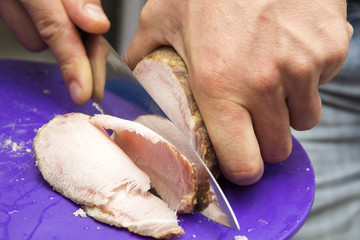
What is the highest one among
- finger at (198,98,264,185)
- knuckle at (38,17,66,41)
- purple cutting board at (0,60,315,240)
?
knuckle at (38,17,66,41)

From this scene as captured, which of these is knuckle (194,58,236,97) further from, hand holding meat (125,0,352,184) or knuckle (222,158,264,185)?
knuckle (222,158,264,185)

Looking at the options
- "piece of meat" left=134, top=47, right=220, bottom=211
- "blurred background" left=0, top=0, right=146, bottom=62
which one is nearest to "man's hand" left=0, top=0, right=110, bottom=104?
"piece of meat" left=134, top=47, right=220, bottom=211

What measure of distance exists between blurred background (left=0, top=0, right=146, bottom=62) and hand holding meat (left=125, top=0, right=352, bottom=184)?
59.3 inches

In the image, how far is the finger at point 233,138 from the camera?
1115 millimetres

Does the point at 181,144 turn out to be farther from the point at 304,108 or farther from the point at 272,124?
the point at 304,108

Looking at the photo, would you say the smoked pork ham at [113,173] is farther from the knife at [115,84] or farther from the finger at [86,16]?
the finger at [86,16]

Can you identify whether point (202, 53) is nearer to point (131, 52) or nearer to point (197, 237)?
point (131, 52)

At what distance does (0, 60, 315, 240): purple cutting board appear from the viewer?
3.40 feet

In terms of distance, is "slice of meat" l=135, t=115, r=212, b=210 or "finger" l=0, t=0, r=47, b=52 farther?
"finger" l=0, t=0, r=47, b=52

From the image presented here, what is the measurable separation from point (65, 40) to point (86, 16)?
131 millimetres

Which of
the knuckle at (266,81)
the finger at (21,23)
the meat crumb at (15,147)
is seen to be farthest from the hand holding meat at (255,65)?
the finger at (21,23)

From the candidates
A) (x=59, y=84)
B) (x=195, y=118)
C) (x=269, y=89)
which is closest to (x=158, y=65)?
(x=195, y=118)

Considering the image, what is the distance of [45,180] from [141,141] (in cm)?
33

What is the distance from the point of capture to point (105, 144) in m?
1.20
